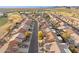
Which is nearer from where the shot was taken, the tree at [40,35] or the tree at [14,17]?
the tree at [40,35]

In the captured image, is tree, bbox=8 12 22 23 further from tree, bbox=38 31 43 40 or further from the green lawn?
tree, bbox=38 31 43 40

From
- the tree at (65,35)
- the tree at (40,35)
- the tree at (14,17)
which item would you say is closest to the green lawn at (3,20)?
the tree at (14,17)

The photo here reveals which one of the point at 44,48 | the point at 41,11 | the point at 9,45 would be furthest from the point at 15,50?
the point at 41,11

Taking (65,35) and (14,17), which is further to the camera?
(14,17)

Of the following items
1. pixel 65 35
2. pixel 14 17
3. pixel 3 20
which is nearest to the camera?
pixel 65 35

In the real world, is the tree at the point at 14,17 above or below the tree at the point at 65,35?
above

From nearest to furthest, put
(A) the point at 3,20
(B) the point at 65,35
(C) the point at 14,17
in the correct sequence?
1. (B) the point at 65,35
2. (A) the point at 3,20
3. (C) the point at 14,17

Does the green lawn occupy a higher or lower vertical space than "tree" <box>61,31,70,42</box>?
higher

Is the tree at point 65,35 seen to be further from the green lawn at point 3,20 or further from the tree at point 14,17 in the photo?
the green lawn at point 3,20

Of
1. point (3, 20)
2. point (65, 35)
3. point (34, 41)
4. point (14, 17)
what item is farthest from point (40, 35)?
point (3, 20)

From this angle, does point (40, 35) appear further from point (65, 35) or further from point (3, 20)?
point (3, 20)

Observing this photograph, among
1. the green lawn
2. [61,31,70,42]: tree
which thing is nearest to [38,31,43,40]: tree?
[61,31,70,42]: tree

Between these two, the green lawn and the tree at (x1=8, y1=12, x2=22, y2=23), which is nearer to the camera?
the green lawn
